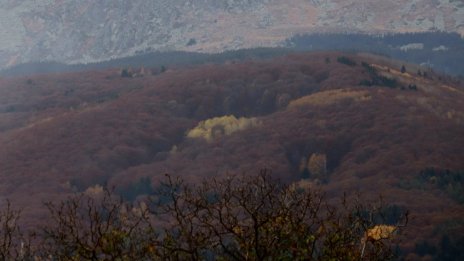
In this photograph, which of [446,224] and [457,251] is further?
[446,224]

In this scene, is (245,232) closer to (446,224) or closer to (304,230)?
(304,230)

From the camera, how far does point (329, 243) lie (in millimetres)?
42969

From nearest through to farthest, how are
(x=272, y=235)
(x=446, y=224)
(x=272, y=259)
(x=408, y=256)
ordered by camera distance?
(x=272, y=259) → (x=272, y=235) → (x=408, y=256) → (x=446, y=224)

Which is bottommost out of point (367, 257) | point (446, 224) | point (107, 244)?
point (446, 224)

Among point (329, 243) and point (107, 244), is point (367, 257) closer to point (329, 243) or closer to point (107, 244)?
point (329, 243)

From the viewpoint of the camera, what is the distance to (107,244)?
42.1m

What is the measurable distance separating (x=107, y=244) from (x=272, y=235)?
27.4 ft

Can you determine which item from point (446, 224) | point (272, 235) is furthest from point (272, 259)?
point (446, 224)

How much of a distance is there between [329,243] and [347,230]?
2500 millimetres

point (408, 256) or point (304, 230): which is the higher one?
Result: point (304, 230)

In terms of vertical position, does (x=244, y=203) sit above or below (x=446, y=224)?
above

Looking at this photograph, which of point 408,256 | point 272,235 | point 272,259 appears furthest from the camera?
point 408,256

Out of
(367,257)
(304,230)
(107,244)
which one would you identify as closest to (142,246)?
(107,244)

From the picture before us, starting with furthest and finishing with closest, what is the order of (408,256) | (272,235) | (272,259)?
(408,256) < (272,235) < (272,259)
